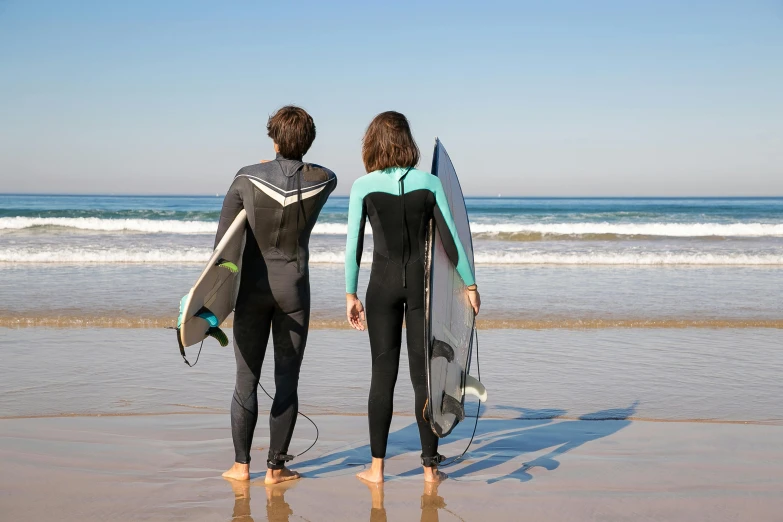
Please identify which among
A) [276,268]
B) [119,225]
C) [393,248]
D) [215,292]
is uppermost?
[393,248]

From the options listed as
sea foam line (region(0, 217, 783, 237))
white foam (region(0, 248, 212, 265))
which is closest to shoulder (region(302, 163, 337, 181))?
white foam (region(0, 248, 212, 265))

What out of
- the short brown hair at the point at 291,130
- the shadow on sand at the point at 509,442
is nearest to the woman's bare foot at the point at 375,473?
the shadow on sand at the point at 509,442

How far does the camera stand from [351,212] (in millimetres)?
3424

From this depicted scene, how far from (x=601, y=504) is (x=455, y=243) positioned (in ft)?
4.35

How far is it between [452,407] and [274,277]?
41.6 inches

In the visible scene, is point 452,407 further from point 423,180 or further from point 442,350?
point 423,180

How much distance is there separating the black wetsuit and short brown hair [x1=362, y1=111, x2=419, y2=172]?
294 mm

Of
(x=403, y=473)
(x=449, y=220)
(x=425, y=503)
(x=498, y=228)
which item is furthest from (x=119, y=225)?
(x=425, y=503)

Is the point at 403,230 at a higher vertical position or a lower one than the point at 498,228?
higher

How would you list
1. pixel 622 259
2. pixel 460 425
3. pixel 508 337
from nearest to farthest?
pixel 460 425 < pixel 508 337 < pixel 622 259

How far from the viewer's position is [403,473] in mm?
3613

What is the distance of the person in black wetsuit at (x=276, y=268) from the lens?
3359 millimetres

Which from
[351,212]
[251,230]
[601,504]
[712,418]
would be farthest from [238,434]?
[712,418]

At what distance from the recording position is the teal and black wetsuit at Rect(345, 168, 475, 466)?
332cm
